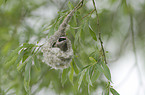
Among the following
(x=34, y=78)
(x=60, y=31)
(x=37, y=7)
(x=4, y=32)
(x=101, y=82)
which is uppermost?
(x=37, y=7)

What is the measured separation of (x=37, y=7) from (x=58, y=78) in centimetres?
60

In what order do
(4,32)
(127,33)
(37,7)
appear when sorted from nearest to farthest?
1. (4,32)
2. (127,33)
3. (37,7)

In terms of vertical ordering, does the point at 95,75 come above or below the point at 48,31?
below

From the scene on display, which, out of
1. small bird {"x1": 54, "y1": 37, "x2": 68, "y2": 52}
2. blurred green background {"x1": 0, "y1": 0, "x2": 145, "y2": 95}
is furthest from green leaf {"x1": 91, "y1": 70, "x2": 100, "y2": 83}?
blurred green background {"x1": 0, "y1": 0, "x2": 145, "y2": 95}

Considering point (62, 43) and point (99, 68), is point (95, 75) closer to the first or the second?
point (99, 68)

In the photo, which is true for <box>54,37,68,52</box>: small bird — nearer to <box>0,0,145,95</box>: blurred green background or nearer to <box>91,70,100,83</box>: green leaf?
<box>91,70,100,83</box>: green leaf

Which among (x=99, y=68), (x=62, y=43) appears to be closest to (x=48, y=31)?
(x=62, y=43)

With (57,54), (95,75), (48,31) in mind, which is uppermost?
(48,31)

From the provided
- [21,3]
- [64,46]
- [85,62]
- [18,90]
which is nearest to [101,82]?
[85,62]

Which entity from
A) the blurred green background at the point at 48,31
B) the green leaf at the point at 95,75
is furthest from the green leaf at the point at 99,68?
the blurred green background at the point at 48,31

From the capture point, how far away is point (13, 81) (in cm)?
125

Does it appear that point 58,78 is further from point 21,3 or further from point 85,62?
point 21,3

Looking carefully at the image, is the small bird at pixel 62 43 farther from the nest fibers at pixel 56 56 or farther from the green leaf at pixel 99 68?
the green leaf at pixel 99 68

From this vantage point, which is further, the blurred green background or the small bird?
the blurred green background
